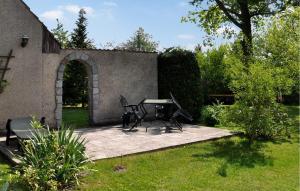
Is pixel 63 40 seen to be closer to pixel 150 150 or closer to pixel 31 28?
pixel 31 28

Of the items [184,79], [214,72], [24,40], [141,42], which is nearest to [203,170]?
[184,79]

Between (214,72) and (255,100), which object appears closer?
(255,100)

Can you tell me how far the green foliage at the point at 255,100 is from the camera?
1042 centimetres

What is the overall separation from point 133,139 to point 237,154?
121 inches

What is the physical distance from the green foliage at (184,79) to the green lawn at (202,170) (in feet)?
15.1

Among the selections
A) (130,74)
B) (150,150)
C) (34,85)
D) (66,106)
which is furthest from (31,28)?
(66,106)

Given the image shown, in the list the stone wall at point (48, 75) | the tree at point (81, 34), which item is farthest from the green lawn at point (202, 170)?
the tree at point (81, 34)

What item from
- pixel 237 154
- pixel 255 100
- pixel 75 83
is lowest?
pixel 237 154

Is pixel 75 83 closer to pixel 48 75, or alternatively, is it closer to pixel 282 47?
pixel 48 75

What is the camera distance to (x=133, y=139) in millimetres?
10195

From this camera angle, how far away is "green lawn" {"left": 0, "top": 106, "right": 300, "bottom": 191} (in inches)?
271

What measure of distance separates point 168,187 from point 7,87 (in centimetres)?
707

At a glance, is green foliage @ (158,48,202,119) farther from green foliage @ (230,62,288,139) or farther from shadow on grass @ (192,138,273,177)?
shadow on grass @ (192,138,273,177)

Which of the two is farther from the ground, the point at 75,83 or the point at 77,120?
the point at 75,83
